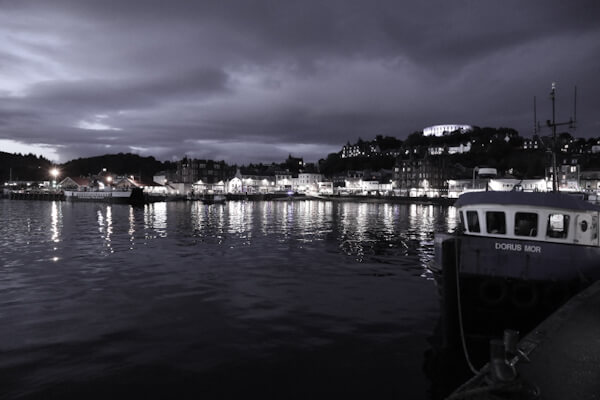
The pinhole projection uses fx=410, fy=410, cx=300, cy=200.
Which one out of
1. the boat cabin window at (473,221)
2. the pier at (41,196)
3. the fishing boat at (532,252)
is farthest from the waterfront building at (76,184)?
the fishing boat at (532,252)

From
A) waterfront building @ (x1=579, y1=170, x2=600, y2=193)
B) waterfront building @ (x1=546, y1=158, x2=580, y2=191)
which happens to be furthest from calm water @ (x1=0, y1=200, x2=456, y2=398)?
waterfront building @ (x1=579, y1=170, x2=600, y2=193)

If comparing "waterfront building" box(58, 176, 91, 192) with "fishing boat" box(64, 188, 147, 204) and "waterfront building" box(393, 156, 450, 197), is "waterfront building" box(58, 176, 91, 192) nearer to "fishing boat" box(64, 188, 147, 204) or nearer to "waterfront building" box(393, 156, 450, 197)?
"fishing boat" box(64, 188, 147, 204)

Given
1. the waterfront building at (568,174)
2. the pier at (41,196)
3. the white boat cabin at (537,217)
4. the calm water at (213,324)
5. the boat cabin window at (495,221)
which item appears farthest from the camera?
the pier at (41,196)

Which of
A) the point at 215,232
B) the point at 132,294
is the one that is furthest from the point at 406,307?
the point at 215,232

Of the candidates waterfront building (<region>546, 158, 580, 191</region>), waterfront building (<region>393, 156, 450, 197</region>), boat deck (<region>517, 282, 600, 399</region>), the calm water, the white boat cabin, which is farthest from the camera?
waterfront building (<region>393, 156, 450, 197</region>)

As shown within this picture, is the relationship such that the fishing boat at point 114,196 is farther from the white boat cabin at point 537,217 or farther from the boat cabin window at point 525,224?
the boat cabin window at point 525,224

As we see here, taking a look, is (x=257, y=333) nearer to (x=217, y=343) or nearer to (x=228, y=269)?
(x=217, y=343)

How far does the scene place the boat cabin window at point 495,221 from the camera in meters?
17.0

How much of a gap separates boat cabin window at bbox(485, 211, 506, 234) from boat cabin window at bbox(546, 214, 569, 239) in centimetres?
165

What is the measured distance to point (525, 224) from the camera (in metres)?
16.7

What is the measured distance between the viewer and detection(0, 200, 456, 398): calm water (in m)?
12.2

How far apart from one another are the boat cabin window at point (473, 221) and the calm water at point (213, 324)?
435 cm

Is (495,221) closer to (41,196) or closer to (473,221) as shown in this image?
(473,221)

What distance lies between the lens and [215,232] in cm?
5200
